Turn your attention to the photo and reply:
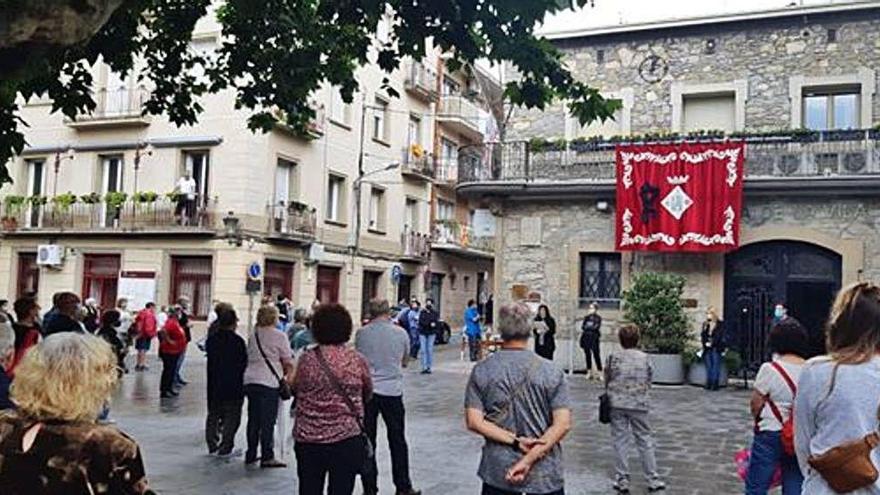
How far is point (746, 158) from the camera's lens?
59.4 ft

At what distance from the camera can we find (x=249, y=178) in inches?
989

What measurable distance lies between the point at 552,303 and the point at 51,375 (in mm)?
17321

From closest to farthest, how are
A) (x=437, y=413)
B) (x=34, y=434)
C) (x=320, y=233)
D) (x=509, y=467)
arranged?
1. (x=34, y=434)
2. (x=509, y=467)
3. (x=437, y=413)
4. (x=320, y=233)

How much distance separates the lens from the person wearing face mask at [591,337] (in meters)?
17.8

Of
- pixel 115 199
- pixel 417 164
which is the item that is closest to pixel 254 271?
pixel 115 199

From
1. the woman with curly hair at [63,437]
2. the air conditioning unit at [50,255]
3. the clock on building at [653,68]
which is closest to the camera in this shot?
the woman with curly hair at [63,437]

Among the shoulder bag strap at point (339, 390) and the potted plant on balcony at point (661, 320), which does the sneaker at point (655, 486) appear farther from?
the potted plant on balcony at point (661, 320)

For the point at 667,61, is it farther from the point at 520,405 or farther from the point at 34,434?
the point at 34,434

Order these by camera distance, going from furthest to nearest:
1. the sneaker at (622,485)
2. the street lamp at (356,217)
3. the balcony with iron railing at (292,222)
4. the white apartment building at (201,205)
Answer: the street lamp at (356,217)
the balcony with iron railing at (292,222)
the white apartment building at (201,205)
the sneaker at (622,485)

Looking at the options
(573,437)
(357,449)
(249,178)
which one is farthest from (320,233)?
(357,449)

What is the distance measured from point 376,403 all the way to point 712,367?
37.7 feet

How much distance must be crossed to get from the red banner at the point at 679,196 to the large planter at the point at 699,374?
242cm

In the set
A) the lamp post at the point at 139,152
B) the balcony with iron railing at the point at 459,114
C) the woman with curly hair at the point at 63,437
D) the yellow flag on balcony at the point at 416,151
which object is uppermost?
the balcony with iron railing at the point at 459,114

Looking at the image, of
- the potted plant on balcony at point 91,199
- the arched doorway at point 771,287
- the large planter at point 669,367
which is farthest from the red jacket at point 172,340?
the potted plant on balcony at point 91,199
